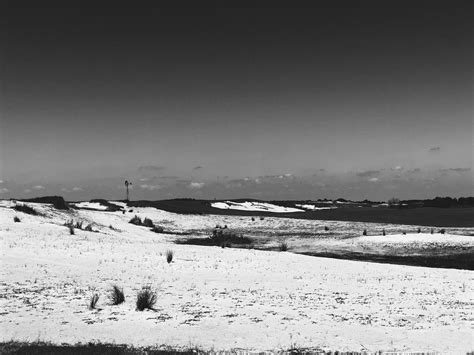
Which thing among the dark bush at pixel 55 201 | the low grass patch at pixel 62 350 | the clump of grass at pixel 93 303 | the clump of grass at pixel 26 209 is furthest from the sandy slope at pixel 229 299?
the dark bush at pixel 55 201

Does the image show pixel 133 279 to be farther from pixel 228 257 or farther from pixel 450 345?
pixel 450 345

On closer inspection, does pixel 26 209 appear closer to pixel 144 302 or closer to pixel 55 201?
pixel 55 201

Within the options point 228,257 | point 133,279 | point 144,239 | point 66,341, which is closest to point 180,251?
point 228,257

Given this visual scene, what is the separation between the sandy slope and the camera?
10125 millimetres

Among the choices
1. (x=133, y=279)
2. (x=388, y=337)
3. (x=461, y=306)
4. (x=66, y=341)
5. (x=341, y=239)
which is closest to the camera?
(x=66, y=341)

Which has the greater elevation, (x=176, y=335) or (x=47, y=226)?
(x=47, y=226)

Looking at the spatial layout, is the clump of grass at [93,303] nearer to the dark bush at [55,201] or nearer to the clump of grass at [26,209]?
the clump of grass at [26,209]

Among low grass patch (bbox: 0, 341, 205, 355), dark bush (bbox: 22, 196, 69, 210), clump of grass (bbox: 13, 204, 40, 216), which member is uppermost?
dark bush (bbox: 22, 196, 69, 210)

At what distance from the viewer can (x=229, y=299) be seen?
1423 centimetres

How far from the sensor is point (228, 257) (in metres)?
24.0

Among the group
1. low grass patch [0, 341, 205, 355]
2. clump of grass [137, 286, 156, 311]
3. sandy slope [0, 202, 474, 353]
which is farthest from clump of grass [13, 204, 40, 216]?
low grass patch [0, 341, 205, 355]

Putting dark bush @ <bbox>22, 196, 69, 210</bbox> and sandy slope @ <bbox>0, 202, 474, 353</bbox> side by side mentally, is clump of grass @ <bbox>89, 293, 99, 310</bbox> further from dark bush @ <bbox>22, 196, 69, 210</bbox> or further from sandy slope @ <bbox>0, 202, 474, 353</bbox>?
dark bush @ <bbox>22, 196, 69, 210</bbox>

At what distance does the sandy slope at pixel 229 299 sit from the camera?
1012 centimetres

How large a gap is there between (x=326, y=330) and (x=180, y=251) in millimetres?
15597
